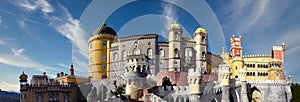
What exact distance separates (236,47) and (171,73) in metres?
25.7

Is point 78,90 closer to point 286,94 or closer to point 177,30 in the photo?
point 177,30

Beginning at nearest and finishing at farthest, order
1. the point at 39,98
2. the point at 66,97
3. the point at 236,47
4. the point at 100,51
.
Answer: the point at 39,98 < the point at 66,97 < the point at 100,51 < the point at 236,47

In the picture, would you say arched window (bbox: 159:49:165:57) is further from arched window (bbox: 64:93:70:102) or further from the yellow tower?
arched window (bbox: 64:93:70:102)

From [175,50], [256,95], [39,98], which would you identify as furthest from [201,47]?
[39,98]

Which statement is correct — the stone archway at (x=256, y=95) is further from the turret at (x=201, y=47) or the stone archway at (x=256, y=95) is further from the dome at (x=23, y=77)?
the dome at (x=23, y=77)

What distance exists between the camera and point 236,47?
65438 millimetres

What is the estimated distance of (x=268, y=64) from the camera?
6116 cm

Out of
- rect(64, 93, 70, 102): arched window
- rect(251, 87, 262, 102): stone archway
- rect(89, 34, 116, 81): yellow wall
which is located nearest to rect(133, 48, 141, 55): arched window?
rect(89, 34, 116, 81): yellow wall

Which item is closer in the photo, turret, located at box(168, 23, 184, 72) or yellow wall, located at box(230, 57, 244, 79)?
turret, located at box(168, 23, 184, 72)

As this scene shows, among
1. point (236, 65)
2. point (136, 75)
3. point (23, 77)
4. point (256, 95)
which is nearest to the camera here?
point (136, 75)

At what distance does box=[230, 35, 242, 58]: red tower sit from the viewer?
6500 centimetres

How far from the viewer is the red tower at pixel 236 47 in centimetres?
6500

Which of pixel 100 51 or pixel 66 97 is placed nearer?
pixel 66 97

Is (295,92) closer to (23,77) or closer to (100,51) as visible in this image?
(100,51)
